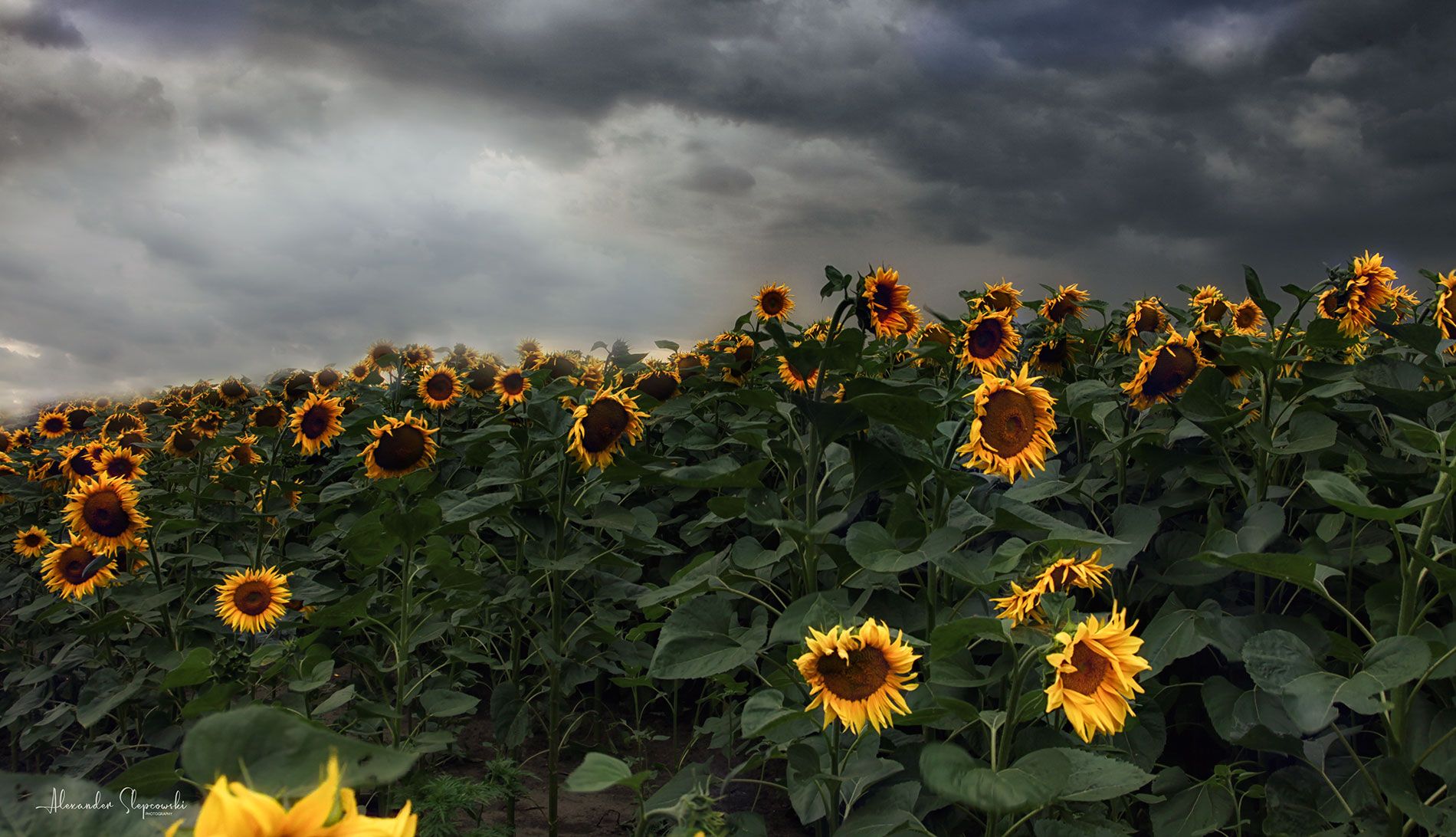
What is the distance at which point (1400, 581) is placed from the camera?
2826 mm

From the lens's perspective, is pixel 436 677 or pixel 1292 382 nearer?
pixel 1292 382

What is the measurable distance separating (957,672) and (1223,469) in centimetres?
142

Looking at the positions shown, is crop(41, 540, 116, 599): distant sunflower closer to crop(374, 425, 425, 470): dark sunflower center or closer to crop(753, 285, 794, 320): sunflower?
crop(374, 425, 425, 470): dark sunflower center

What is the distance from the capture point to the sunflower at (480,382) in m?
5.54

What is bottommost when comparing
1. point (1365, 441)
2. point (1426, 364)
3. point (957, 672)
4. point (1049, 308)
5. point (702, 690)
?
point (702, 690)

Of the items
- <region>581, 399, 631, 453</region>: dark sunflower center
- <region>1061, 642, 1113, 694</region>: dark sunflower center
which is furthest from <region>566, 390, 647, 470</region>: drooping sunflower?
<region>1061, 642, 1113, 694</region>: dark sunflower center

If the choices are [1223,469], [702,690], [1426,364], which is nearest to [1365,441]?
[1426,364]

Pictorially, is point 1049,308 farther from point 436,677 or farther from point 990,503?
point 436,677

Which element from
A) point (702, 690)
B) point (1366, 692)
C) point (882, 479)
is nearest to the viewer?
point (1366, 692)

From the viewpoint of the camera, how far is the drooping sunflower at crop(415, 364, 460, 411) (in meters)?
5.20

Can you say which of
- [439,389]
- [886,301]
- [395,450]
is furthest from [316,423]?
[886,301]

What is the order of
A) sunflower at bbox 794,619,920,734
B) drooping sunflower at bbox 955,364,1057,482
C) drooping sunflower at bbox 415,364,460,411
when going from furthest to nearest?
drooping sunflower at bbox 415,364,460,411 → drooping sunflower at bbox 955,364,1057,482 → sunflower at bbox 794,619,920,734

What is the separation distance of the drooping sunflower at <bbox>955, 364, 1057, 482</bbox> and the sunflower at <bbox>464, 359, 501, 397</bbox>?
145 inches

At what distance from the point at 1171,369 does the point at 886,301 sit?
108 cm
